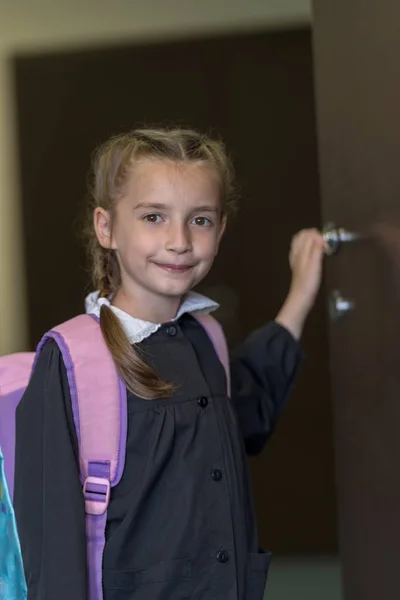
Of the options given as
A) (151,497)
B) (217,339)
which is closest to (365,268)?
(217,339)

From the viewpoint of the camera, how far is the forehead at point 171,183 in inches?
56.2

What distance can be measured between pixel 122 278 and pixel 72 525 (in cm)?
39

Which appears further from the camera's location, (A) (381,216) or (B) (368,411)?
(B) (368,411)

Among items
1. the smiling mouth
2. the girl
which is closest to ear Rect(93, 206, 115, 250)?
the girl

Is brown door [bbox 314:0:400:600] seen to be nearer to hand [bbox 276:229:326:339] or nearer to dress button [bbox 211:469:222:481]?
hand [bbox 276:229:326:339]

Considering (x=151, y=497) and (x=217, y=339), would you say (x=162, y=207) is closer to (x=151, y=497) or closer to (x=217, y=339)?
(x=217, y=339)

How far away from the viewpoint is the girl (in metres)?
1.33

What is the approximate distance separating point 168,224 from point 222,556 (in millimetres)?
469

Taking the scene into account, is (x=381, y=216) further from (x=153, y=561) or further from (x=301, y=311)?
(x=153, y=561)

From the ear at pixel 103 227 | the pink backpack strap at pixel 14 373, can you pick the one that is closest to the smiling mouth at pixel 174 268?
the ear at pixel 103 227

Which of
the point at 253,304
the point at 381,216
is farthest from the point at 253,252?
the point at 381,216

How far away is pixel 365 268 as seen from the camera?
5.28 ft

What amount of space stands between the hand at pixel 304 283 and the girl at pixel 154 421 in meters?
0.18

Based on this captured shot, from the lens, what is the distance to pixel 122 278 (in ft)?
4.98
